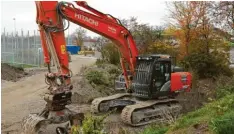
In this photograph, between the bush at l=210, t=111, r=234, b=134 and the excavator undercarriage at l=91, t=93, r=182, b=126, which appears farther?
the excavator undercarriage at l=91, t=93, r=182, b=126

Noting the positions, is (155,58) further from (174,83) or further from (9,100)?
(9,100)

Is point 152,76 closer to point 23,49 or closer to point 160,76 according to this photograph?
point 160,76

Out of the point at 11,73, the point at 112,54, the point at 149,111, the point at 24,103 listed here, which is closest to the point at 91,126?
the point at 149,111

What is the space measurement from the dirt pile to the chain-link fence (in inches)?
203

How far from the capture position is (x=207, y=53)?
18438 mm

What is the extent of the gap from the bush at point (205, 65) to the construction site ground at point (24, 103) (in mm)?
5446

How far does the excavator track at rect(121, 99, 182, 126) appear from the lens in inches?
411

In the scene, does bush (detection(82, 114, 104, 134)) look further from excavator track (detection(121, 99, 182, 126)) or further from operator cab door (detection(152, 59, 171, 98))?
operator cab door (detection(152, 59, 171, 98))

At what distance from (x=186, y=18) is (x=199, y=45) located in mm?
1790

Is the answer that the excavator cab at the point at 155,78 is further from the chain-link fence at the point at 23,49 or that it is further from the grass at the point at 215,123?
the chain-link fence at the point at 23,49

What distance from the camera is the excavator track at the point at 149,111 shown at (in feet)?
34.3

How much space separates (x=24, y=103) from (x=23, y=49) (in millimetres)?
15826

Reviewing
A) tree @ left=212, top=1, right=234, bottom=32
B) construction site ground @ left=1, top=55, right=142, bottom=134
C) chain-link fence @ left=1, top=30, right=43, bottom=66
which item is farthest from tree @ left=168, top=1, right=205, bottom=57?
chain-link fence @ left=1, top=30, right=43, bottom=66

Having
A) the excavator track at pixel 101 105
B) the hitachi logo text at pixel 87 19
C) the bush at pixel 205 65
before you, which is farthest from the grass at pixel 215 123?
the bush at pixel 205 65
